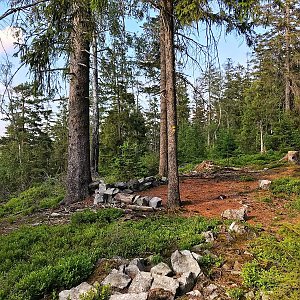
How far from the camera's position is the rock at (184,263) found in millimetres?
3416

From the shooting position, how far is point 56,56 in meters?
5.23

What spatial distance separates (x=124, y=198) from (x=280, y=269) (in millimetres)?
4156

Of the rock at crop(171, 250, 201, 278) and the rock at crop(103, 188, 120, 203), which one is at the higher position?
the rock at crop(103, 188, 120, 203)

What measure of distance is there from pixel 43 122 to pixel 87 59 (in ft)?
62.7

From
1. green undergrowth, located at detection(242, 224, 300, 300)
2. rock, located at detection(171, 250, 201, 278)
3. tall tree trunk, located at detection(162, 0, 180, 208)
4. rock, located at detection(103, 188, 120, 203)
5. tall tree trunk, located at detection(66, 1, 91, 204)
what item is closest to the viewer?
green undergrowth, located at detection(242, 224, 300, 300)

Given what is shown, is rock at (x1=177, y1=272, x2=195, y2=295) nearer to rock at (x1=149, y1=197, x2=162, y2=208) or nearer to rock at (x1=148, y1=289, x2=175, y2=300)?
rock at (x1=148, y1=289, x2=175, y2=300)

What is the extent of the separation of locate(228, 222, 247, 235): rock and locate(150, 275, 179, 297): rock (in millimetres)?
1620

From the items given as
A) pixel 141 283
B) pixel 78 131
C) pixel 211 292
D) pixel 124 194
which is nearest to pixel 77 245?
pixel 141 283

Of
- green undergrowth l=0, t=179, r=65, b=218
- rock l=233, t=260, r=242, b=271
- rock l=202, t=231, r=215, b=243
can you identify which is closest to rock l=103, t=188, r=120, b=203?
green undergrowth l=0, t=179, r=65, b=218

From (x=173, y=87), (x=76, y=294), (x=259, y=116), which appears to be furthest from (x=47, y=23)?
(x=259, y=116)

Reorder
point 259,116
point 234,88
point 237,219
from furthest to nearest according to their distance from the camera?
point 234,88 → point 259,116 → point 237,219

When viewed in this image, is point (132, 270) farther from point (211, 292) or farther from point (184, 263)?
point (211, 292)

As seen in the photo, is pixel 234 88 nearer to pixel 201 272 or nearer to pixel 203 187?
pixel 203 187

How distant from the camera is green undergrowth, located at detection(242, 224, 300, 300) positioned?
2555 mm
